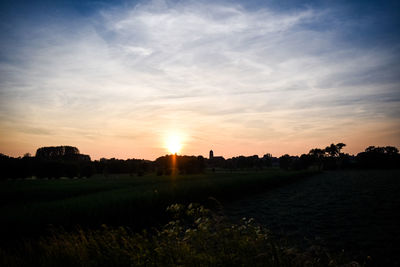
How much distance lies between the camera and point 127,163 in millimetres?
118312

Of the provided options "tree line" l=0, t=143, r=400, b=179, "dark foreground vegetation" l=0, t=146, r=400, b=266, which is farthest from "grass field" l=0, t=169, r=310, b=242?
"tree line" l=0, t=143, r=400, b=179

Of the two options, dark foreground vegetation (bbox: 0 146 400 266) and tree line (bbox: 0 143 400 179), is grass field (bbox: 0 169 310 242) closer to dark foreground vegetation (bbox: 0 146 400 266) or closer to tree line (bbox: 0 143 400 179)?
dark foreground vegetation (bbox: 0 146 400 266)

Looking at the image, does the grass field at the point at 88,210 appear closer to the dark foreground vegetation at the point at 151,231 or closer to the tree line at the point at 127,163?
the dark foreground vegetation at the point at 151,231

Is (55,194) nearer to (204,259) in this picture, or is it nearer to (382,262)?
(204,259)

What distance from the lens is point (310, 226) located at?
16.1m

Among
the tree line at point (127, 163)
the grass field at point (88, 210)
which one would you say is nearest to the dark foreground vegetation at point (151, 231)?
the grass field at point (88, 210)

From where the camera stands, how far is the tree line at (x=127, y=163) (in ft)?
226

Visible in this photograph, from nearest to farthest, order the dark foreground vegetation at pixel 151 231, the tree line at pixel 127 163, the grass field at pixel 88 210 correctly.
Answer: the dark foreground vegetation at pixel 151 231 → the grass field at pixel 88 210 → the tree line at pixel 127 163

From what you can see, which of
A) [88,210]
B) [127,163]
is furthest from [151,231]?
[127,163]

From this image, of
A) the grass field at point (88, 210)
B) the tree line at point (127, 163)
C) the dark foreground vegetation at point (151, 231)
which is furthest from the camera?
the tree line at point (127, 163)

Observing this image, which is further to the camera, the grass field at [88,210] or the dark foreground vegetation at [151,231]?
the grass field at [88,210]

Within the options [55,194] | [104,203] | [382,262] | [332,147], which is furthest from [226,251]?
[332,147]

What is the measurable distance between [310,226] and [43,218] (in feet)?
57.0

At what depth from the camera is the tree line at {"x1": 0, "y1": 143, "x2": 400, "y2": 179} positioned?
68.8 m
